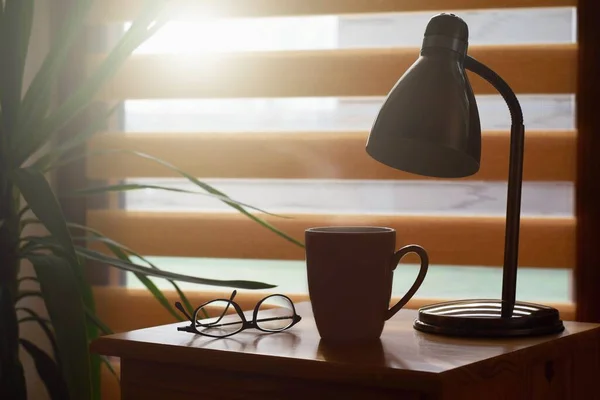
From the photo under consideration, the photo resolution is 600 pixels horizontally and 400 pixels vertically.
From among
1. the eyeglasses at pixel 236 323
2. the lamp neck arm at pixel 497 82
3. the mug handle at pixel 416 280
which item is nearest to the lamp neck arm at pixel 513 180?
the lamp neck arm at pixel 497 82

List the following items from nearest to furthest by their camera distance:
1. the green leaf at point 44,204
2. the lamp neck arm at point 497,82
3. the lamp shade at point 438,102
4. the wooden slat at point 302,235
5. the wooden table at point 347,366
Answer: the wooden table at point 347,366
the lamp shade at point 438,102
the lamp neck arm at point 497,82
the green leaf at point 44,204
the wooden slat at point 302,235

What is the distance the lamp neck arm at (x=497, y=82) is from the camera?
1029 millimetres

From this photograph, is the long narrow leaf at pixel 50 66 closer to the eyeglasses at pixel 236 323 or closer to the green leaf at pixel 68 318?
the green leaf at pixel 68 318

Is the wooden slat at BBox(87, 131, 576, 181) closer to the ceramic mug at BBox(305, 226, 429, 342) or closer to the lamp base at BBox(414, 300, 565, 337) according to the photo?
the lamp base at BBox(414, 300, 565, 337)

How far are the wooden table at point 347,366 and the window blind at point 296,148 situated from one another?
0.62 metres

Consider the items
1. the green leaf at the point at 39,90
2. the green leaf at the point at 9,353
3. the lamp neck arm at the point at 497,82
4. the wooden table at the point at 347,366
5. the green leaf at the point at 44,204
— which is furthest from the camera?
the green leaf at the point at 39,90

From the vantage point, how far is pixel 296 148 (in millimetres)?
1754

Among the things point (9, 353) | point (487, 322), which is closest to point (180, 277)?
point (9, 353)

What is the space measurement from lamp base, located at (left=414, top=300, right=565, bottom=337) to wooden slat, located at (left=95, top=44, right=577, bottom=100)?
70 cm

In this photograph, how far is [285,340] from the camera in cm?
96

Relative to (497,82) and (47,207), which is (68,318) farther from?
(497,82)

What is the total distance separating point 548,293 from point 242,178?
2.18 feet

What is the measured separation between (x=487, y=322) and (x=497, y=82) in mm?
294

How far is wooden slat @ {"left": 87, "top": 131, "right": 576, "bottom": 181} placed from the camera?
1.63 meters
